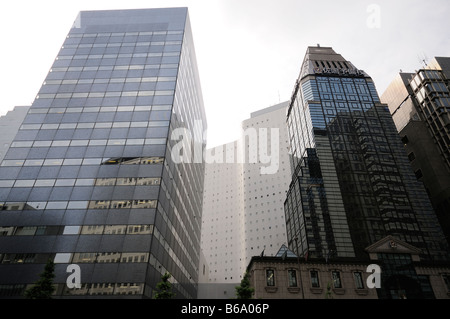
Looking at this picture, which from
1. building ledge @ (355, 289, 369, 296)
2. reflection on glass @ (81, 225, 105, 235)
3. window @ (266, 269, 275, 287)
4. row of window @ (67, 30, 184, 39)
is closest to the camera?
reflection on glass @ (81, 225, 105, 235)

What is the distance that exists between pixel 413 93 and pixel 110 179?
99.6 meters

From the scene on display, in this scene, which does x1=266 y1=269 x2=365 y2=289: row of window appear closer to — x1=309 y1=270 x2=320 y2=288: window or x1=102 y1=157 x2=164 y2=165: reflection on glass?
x1=309 y1=270 x2=320 y2=288: window

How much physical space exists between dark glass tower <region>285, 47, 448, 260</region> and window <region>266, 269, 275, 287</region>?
2025 cm

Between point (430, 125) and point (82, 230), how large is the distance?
323ft

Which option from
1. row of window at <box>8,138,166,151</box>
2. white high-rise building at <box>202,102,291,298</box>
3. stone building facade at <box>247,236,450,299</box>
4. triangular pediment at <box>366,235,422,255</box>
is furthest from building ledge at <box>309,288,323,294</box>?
white high-rise building at <box>202,102,291,298</box>

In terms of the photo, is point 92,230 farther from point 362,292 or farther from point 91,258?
point 362,292

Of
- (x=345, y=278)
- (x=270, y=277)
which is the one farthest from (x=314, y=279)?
(x=270, y=277)

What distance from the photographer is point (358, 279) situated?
4459 cm

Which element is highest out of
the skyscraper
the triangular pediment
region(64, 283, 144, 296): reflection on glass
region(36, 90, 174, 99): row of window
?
the skyscraper

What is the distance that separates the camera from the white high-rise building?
129 meters

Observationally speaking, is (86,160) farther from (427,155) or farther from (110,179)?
(427,155)

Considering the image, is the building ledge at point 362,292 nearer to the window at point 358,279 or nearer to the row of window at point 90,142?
the window at point 358,279

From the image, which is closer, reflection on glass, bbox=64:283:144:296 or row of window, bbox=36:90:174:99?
reflection on glass, bbox=64:283:144:296

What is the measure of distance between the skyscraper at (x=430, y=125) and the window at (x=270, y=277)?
190 ft
